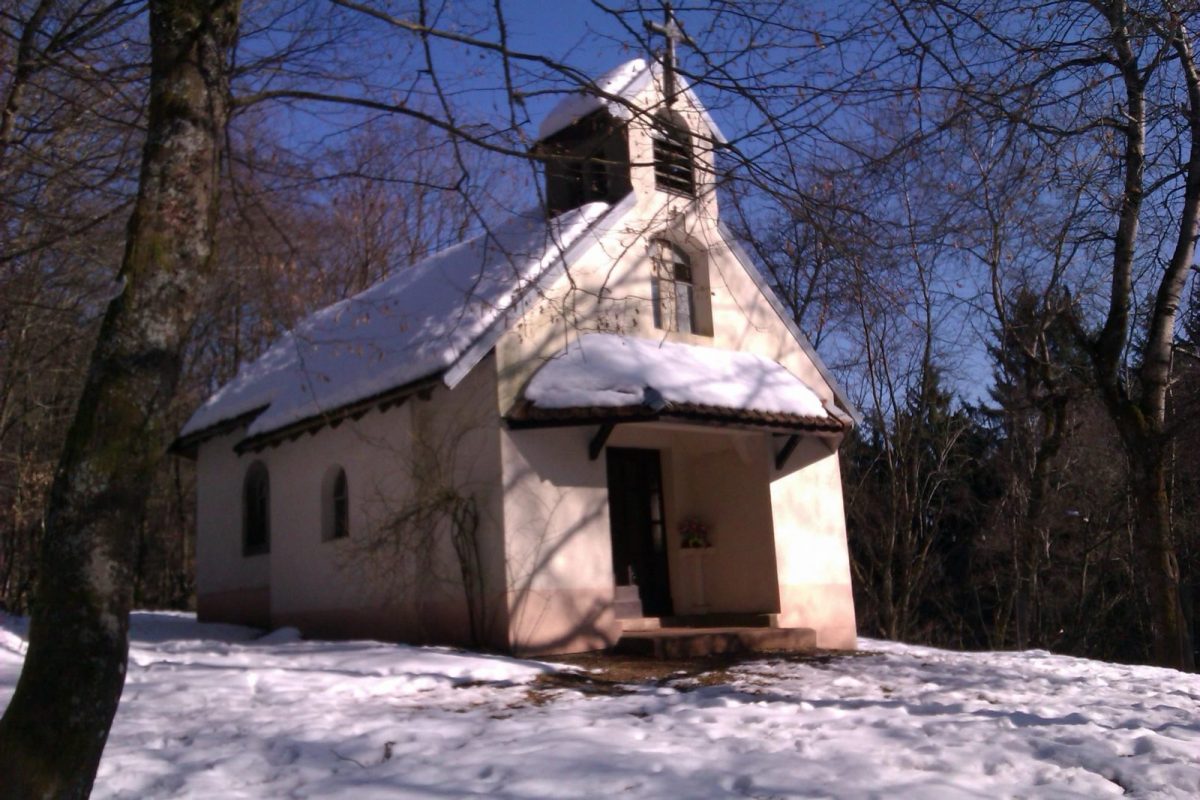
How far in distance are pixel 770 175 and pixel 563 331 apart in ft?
21.0

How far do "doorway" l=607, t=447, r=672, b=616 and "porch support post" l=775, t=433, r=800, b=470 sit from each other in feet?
5.38

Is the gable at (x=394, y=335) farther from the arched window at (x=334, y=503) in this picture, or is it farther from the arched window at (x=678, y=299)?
the arched window at (x=678, y=299)

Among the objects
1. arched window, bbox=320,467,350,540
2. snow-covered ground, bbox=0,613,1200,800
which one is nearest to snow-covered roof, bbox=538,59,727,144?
snow-covered ground, bbox=0,613,1200,800

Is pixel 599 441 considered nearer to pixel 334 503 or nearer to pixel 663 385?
pixel 663 385

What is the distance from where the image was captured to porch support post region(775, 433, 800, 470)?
14234 mm

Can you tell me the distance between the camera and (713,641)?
12062mm

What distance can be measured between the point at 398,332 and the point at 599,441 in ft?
10.8

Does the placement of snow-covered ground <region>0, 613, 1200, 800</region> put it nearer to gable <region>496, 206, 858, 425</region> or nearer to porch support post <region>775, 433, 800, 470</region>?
gable <region>496, 206, 858, 425</region>

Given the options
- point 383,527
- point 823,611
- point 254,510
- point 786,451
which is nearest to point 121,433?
point 383,527

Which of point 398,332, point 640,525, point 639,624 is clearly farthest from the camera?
point 640,525

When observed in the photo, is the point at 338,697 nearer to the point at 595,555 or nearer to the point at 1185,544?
the point at 595,555

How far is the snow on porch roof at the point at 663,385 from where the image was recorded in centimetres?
1191

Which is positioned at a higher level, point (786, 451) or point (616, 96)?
point (616, 96)

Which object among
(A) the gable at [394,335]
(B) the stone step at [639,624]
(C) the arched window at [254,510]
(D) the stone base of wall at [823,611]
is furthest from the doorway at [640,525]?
(C) the arched window at [254,510]
